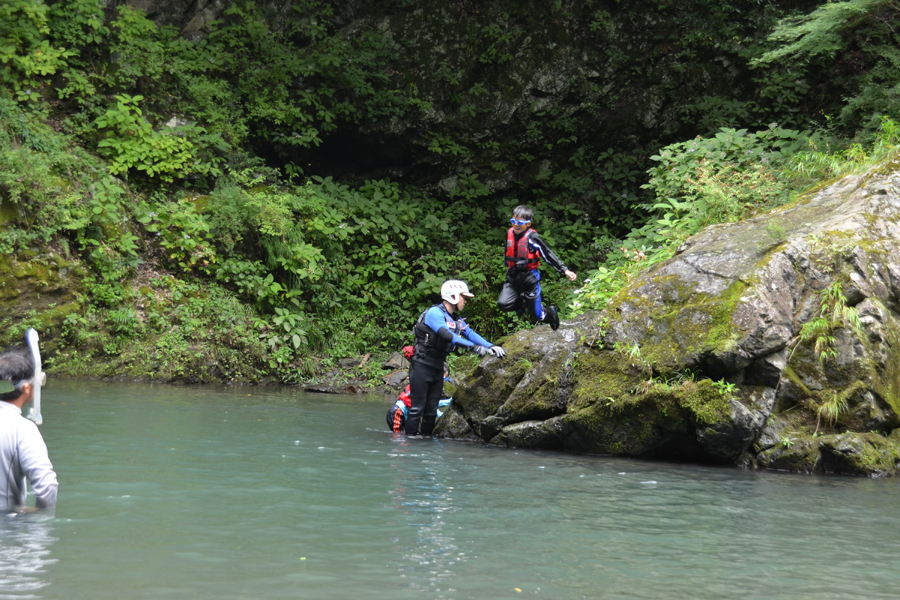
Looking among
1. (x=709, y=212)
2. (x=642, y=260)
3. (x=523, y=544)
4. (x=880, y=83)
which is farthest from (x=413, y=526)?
(x=880, y=83)

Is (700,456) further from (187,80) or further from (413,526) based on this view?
(187,80)

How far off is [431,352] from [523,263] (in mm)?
1897

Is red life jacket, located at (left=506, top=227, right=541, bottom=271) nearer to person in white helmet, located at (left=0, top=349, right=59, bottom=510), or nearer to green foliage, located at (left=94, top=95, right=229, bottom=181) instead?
person in white helmet, located at (left=0, top=349, right=59, bottom=510)

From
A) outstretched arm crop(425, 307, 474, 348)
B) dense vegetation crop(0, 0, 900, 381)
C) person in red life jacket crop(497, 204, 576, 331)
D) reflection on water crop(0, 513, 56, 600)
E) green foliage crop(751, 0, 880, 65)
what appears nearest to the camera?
reflection on water crop(0, 513, 56, 600)

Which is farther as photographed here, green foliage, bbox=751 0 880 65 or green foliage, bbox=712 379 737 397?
green foliage, bbox=751 0 880 65

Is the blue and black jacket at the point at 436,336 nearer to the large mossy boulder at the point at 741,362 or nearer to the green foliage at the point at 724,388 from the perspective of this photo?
the large mossy boulder at the point at 741,362

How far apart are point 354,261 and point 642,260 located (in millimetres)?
8111

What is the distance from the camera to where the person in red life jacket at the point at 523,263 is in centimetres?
1041

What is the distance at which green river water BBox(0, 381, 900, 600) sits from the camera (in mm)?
4031

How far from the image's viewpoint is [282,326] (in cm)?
1543

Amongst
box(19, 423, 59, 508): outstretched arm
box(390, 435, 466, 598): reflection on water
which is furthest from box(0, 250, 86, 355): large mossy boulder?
box(19, 423, 59, 508): outstretched arm

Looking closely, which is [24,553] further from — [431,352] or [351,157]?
[351,157]

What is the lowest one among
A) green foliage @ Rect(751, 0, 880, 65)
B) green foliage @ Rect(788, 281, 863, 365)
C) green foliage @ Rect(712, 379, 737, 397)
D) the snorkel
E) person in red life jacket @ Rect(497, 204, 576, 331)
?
green foliage @ Rect(712, 379, 737, 397)

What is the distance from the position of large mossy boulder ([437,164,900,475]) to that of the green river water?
1.43 feet
